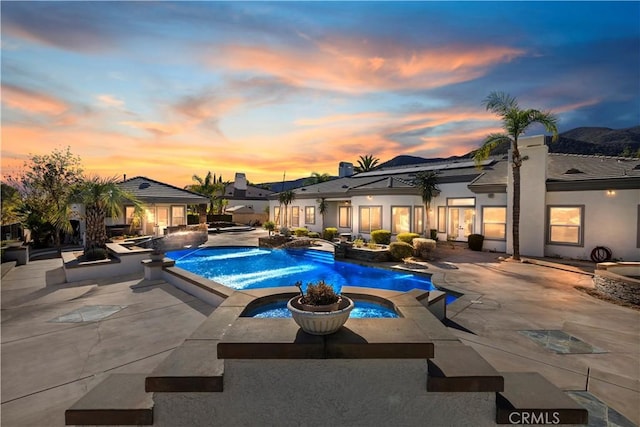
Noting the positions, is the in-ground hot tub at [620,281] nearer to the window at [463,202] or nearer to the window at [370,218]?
the window at [463,202]

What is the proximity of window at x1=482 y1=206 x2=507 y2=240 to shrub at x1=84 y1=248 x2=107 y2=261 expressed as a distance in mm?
20422

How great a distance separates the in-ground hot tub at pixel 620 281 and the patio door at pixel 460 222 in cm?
978

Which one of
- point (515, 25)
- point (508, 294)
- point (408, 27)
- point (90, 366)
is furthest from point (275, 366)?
point (515, 25)

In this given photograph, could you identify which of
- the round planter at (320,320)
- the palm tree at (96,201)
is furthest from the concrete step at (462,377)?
the palm tree at (96,201)

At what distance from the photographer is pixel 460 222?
19.8 meters

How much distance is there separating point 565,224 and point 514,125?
594 cm

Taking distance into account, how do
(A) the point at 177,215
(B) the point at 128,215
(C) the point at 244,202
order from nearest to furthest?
1. (B) the point at 128,215
2. (A) the point at 177,215
3. (C) the point at 244,202

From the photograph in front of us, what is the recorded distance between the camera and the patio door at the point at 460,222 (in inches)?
758

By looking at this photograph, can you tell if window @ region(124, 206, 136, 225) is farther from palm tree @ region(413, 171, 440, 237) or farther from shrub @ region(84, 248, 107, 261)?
palm tree @ region(413, 171, 440, 237)

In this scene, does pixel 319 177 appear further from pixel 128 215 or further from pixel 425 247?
pixel 425 247

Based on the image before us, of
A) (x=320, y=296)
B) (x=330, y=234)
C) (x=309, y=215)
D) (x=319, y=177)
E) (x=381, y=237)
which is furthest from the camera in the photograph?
(x=319, y=177)

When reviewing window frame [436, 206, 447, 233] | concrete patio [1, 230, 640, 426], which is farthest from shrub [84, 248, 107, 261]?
window frame [436, 206, 447, 233]

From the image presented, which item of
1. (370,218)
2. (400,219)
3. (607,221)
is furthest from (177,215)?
(607,221)

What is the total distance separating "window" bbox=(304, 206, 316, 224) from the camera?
27.1 m
